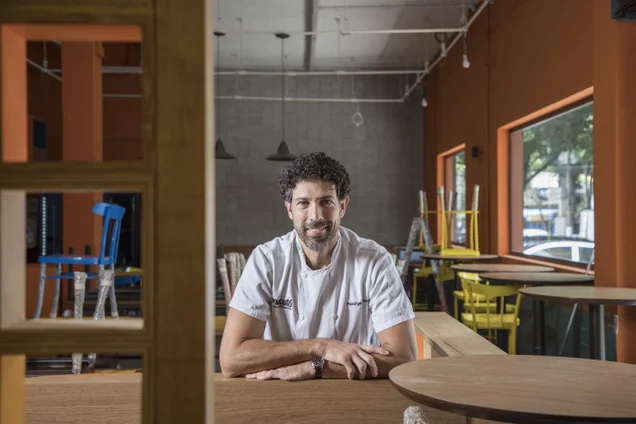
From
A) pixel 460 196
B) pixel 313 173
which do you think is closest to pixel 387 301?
pixel 313 173

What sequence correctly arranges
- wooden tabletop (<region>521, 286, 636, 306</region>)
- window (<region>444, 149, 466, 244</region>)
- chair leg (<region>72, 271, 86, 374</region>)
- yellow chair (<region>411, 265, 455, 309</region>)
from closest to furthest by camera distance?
chair leg (<region>72, 271, 86, 374</region>), wooden tabletop (<region>521, 286, 636, 306</region>), yellow chair (<region>411, 265, 455, 309</region>), window (<region>444, 149, 466, 244</region>)

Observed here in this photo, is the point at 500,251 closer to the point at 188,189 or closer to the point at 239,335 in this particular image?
the point at 239,335

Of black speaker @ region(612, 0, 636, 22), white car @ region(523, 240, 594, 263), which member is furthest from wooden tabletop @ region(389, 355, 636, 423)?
white car @ region(523, 240, 594, 263)

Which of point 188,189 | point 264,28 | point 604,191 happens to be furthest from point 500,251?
point 188,189

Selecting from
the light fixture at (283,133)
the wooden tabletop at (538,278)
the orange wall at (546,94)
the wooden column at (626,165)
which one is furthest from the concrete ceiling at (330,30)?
the wooden tabletop at (538,278)

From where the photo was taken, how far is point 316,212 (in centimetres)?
224

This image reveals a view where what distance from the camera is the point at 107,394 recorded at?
162 centimetres

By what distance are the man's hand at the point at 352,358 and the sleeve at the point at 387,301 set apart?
0.18 m

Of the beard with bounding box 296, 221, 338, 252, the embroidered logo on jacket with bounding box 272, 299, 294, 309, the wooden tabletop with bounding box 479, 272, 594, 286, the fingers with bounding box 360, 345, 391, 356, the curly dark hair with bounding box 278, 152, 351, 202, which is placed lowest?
the wooden tabletop with bounding box 479, 272, 594, 286

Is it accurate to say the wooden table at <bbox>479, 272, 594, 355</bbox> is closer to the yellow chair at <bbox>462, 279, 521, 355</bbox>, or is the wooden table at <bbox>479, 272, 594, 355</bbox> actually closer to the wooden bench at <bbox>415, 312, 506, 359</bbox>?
the yellow chair at <bbox>462, 279, 521, 355</bbox>

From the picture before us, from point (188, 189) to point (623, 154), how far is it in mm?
4112

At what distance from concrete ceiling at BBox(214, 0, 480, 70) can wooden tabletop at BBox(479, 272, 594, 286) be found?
167 inches

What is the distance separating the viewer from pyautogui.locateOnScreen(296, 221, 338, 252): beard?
7.22ft

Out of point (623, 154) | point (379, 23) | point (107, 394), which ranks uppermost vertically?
point (379, 23)
